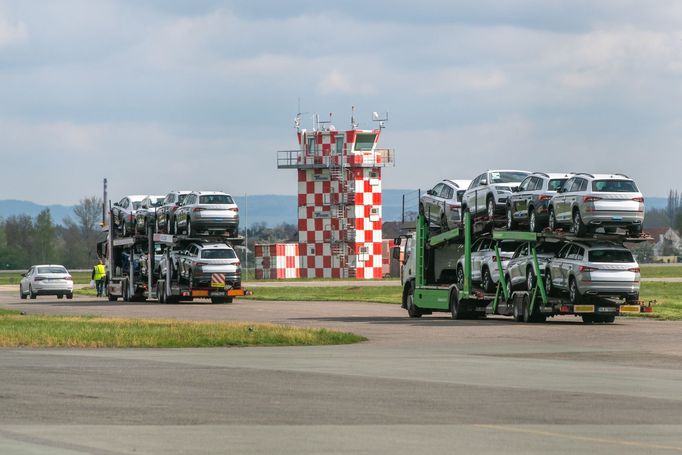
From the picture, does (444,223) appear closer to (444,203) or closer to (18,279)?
(444,203)

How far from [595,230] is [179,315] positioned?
44.2 ft

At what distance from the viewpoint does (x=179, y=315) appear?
42625 millimetres

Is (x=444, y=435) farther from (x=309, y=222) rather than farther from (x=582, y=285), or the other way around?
(x=309, y=222)

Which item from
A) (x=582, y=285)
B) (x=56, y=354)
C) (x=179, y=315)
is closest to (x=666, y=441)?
(x=56, y=354)

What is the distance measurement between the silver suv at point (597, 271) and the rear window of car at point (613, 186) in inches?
58.1

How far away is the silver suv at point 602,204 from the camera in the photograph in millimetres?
34438

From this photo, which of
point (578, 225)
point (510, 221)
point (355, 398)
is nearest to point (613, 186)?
point (578, 225)

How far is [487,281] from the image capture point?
38844 millimetres

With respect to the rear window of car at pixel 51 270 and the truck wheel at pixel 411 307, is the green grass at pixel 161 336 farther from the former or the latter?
the rear window of car at pixel 51 270

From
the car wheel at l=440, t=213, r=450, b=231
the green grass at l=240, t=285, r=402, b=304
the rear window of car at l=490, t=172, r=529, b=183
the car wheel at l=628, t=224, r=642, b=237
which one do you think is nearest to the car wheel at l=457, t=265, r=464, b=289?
the car wheel at l=440, t=213, r=450, b=231

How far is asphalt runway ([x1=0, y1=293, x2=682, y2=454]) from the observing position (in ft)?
42.0

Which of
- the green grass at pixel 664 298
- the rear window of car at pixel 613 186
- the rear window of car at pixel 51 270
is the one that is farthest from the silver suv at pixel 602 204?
the rear window of car at pixel 51 270

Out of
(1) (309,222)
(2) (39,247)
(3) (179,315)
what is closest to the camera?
(3) (179,315)

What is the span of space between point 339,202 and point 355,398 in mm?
87721
